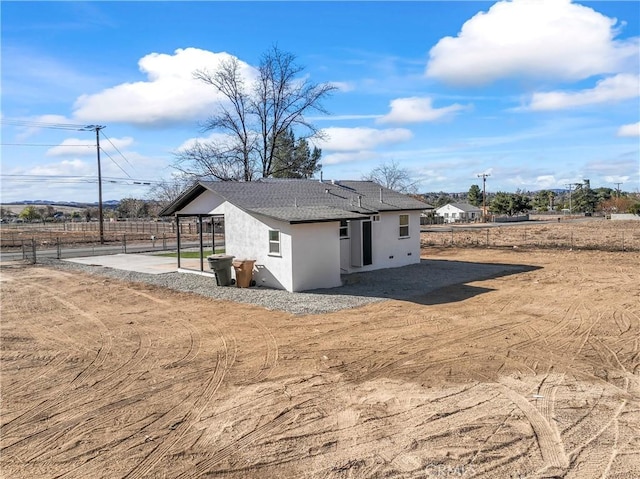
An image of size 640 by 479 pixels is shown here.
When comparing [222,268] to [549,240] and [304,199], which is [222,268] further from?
[549,240]

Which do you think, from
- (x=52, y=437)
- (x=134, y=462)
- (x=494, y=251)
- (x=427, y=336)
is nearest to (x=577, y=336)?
(x=427, y=336)

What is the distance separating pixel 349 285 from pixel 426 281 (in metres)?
2.81

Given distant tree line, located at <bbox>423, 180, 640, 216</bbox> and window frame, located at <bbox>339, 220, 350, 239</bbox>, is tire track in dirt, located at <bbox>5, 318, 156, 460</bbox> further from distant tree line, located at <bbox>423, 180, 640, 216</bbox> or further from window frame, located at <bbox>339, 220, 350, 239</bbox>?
distant tree line, located at <bbox>423, 180, 640, 216</bbox>

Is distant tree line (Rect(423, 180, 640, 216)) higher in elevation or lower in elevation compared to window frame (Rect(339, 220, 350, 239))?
higher

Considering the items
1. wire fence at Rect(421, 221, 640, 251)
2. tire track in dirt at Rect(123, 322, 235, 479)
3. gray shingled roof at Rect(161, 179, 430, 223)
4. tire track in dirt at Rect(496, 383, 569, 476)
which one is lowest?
tire track in dirt at Rect(496, 383, 569, 476)

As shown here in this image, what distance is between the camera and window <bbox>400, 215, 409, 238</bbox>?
797 inches

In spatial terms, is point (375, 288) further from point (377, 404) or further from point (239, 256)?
point (377, 404)

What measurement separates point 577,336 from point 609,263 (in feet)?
43.6

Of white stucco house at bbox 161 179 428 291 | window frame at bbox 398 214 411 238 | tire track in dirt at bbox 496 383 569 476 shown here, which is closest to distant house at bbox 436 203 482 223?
window frame at bbox 398 214 411 238

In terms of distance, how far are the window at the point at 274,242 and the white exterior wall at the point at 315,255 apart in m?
0.82

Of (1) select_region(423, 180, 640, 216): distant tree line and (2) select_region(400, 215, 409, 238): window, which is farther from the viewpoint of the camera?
(1) select_region(423, 180, 640, 216): distant tree line

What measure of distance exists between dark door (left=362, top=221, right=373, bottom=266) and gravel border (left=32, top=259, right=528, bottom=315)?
574 millimetres

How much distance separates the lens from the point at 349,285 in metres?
15.6

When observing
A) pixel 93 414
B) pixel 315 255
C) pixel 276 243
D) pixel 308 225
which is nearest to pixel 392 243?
pixel 315 255
